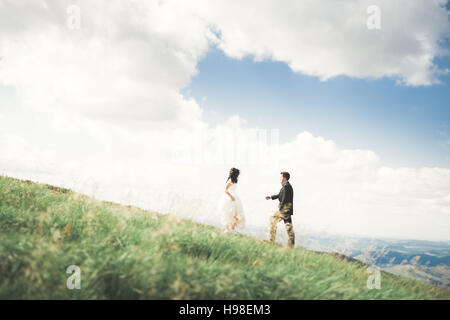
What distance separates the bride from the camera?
903cm

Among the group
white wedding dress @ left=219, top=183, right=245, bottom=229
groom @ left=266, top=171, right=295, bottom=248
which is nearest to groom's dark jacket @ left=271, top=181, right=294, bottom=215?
groom @ left=266, top=171, right=295, bottom=248

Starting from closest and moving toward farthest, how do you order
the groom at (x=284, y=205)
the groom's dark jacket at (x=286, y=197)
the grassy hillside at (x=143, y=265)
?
the grassy hillside at (x=143, y=265) < the groom at (x=284, y=205) < the groom's dark jacket at (x=286, y=197)

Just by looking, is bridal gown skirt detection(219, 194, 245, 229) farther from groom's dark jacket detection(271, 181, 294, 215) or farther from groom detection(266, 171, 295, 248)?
groom's dark jacket detection(271, 181, 294, 215)

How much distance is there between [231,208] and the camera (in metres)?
9.12

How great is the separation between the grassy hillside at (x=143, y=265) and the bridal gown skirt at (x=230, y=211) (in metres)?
3.60

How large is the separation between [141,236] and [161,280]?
4.11 feet

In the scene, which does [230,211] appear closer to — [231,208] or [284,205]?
[231,208]

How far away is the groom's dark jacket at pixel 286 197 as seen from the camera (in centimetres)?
966

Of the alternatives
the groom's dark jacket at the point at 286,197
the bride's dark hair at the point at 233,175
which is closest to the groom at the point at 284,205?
the groom's dark jacket at the point at 286,197

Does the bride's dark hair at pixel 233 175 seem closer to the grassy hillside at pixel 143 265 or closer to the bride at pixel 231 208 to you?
the bride at pixel 231 208
